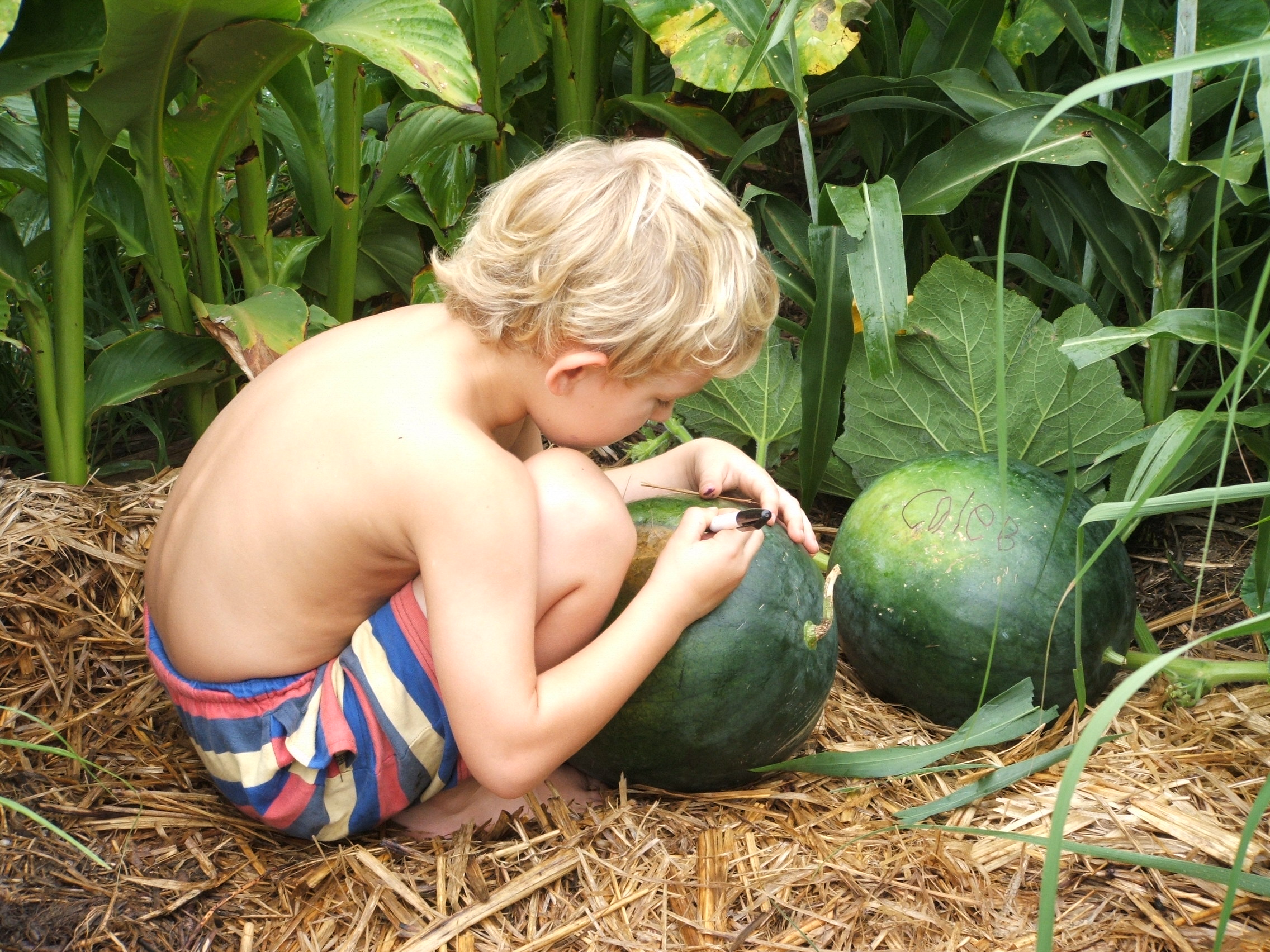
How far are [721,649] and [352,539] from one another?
1.63 ft

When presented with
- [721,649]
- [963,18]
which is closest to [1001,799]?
[721,649]

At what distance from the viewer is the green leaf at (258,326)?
1833mm

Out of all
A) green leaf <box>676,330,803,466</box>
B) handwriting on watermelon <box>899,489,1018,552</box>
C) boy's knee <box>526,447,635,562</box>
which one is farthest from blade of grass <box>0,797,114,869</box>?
green leaf <box>676,330,803,466</box>

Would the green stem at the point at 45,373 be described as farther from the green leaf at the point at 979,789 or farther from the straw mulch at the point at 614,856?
the green leaf at the point at 979,789

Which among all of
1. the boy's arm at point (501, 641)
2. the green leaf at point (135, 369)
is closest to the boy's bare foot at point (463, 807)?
the boy's arm at point (501, 641)

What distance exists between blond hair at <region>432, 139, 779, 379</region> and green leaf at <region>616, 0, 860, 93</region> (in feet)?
2.69

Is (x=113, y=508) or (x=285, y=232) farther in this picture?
(x=285, y=232)

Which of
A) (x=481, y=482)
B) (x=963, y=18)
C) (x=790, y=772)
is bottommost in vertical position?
(x=790, y=772)

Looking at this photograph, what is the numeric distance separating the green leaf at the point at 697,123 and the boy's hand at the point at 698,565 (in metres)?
1.21

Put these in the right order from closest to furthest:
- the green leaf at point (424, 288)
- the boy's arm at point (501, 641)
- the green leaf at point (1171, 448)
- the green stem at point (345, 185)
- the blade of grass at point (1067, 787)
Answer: the blade of grass at point (1067, 787)
the boy's arm at point (501, 641)
the green leaf at point (1171, 448)
the green stem at point (345, 185)
the green leaf at point (424, 288)

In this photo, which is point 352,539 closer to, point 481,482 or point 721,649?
point 481,482

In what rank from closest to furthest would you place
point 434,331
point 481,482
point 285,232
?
point 481,482
point 434,331
point 285,232

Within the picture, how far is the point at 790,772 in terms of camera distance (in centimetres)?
165

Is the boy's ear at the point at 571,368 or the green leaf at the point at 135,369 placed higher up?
the boy's ear at the point at 571,368
